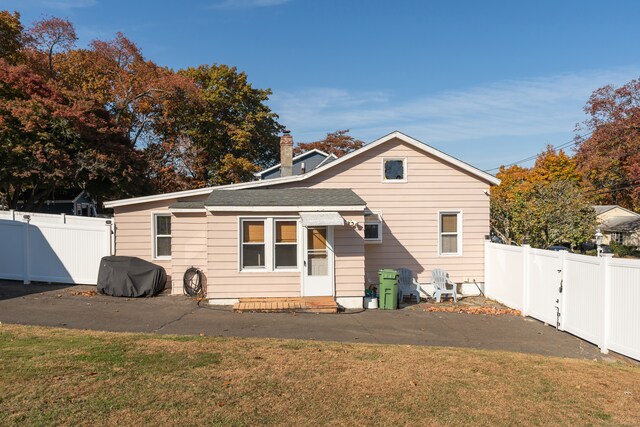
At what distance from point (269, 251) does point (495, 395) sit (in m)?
7.60

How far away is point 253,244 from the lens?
40.0ft

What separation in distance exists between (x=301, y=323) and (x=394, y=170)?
21.8 feet

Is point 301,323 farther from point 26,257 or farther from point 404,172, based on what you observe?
point 26,257

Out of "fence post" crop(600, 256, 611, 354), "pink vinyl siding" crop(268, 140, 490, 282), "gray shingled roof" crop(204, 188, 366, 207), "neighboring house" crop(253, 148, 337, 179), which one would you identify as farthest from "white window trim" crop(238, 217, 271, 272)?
"neighboring house" crop(253, 148, 337, 179)

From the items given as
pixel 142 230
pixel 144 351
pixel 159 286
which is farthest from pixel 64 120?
pixel 144 351

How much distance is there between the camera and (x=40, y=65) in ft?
92.7

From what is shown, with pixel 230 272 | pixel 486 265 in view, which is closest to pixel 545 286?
pixel 486 265

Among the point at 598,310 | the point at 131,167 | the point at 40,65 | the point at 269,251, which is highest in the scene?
the point at 40,65

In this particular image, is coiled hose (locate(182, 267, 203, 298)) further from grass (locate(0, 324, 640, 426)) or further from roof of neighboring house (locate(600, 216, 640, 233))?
roof of neighboring house (locate(600, 216, 640, 233))

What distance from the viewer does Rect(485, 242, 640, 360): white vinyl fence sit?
25.7 ft

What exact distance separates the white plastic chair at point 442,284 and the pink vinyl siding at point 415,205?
11.1 inches

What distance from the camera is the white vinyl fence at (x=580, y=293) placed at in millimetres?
7836

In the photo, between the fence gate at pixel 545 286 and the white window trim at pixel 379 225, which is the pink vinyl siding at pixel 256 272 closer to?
the white window trim at pixel 379 225

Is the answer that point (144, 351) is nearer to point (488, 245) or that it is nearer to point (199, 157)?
point (488, 245)
